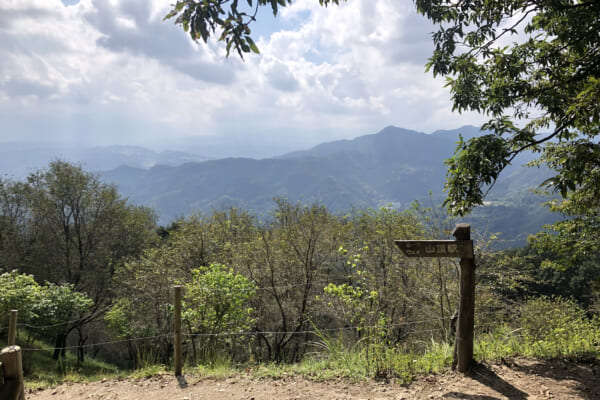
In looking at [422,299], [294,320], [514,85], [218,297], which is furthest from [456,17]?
[294,320]

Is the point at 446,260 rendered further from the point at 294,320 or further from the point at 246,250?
the point at 246,250

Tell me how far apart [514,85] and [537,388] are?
13.6 ft

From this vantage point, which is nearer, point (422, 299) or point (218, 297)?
point (218, 297)

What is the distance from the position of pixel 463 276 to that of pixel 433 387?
4.98 ft

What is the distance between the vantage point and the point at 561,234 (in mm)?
7066

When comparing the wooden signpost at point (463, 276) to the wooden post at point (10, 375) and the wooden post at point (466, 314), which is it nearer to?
the wooden post at point (466, 314)

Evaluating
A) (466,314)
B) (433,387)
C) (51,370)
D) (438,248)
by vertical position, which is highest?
(438,248)

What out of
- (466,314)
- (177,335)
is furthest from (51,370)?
(466,314)

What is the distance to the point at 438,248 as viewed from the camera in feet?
15.3

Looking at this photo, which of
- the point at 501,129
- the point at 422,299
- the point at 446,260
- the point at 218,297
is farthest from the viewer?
the point at 422,299

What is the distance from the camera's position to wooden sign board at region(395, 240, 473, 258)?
459 cm

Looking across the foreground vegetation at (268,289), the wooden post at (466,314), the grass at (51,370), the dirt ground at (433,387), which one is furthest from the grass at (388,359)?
the grass at (51,370)

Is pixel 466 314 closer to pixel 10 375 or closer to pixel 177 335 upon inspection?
pixel 177 335

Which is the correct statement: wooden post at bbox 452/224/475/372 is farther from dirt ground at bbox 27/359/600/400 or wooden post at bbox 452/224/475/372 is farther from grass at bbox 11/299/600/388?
grass at bbox 11/299/600/388
